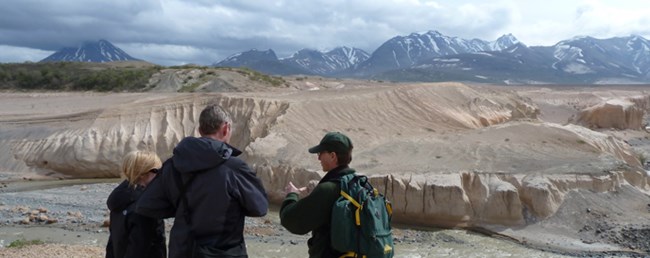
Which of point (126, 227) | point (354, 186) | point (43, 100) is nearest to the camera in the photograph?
point (354, 186)

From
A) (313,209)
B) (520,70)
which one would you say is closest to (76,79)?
(313,209)

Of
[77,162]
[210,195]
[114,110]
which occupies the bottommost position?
[77,162]

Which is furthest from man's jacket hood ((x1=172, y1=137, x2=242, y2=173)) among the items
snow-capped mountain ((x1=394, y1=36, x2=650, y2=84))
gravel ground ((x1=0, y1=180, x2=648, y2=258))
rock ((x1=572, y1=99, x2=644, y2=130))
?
snow-capped mountain ((x1=394, y1=36, x2=650, y2=84))

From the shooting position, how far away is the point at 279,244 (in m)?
11.4

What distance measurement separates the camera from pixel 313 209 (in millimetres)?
3922

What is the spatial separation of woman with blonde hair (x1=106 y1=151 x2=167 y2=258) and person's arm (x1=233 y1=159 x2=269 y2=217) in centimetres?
75

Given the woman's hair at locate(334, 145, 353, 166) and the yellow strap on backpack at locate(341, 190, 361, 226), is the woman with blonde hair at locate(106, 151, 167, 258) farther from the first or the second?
the yellow strap on backpack at locate(341, 190, 361, 226)

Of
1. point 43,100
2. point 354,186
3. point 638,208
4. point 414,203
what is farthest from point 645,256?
point 43,100

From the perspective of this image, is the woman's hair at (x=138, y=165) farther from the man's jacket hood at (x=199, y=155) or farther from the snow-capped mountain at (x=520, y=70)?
the snow-capped mountain at (x=520, y=70)

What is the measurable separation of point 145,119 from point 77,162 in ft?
8.92

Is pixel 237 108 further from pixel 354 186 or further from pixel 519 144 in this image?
pixel 354 186

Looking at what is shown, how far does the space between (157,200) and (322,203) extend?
1.05 metres

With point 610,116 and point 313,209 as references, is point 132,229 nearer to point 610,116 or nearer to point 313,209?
point 313,209

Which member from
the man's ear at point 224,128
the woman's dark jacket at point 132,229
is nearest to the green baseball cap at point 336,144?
the man's ear at point 224,128
